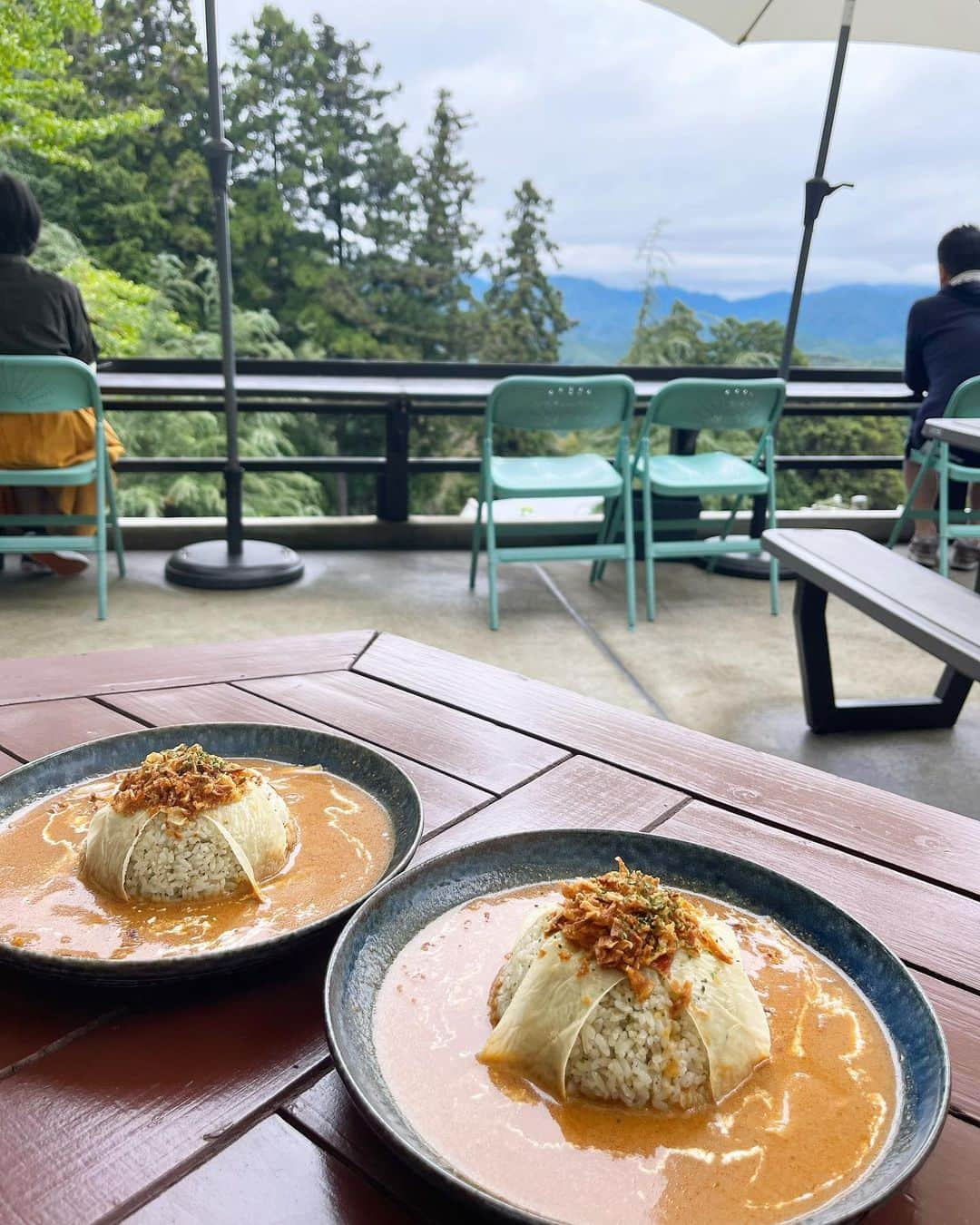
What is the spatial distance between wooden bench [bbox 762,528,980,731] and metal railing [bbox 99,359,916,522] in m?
1.52

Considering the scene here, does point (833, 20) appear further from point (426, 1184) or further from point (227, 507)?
point (426, 1184)

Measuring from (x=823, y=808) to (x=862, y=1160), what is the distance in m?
0.46

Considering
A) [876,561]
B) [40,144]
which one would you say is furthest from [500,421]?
[40,144]

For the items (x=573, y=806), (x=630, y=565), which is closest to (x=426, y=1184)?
(x=573, y=806)

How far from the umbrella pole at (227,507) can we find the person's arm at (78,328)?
513 millimetres

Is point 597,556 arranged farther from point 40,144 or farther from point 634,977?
point 40,144

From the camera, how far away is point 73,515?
3.60 metres

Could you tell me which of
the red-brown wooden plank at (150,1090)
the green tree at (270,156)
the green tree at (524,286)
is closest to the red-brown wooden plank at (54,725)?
the red-brown wooden plank at (150,1090)

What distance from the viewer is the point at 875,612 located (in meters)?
2.14

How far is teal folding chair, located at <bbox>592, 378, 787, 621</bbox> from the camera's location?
362 centimetres

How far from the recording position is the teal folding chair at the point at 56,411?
3109 mm

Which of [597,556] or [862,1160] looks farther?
[597,556]

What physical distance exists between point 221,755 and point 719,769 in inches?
20.0

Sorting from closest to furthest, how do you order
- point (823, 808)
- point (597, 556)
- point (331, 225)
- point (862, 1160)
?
point (862, 1160) < point (823, 808) < point (597, 556) < point (331, 225)
